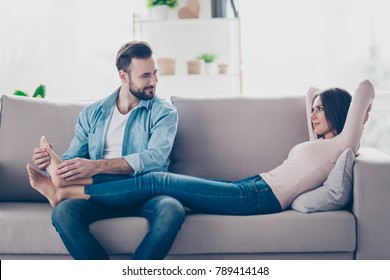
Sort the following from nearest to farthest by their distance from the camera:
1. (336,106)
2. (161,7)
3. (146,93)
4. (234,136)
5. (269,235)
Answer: (269,235)
(336,106)
(146,93)
(234,136)
(161,7)

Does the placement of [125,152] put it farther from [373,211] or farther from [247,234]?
[373,211]

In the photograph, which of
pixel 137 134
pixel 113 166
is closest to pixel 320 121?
pixel 137 134

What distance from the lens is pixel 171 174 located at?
2.10 metres

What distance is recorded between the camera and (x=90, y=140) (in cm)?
241

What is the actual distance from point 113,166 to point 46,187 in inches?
11.0

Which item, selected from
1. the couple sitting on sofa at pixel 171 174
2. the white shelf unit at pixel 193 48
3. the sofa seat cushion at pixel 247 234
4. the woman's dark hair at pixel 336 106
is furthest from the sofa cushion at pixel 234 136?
the white shelf unit at pixel 193 48

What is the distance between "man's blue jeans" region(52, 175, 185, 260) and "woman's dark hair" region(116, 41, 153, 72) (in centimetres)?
70

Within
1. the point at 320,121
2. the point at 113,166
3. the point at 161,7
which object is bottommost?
the point at 113,166

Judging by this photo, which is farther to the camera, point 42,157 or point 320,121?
point 320,121

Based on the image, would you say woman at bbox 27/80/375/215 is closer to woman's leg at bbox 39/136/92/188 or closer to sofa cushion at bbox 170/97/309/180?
woman's leg at bbox 39/136/92/188
